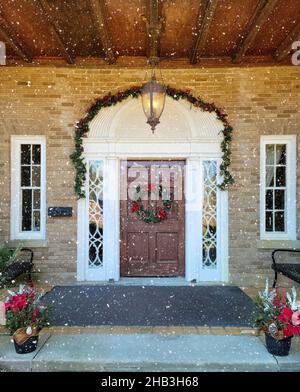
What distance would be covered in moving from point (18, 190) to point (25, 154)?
0.69 m

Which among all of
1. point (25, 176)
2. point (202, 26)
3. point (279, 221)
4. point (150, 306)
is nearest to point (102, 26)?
point (202, 26)

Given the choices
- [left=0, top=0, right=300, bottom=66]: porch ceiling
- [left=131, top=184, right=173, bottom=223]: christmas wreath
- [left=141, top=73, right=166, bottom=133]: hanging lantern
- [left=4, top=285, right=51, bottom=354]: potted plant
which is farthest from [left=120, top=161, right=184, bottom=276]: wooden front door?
[left=4, top=285, right=51, bottom=354]: potted plant

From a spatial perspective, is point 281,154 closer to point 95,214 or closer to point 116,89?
point 116,89

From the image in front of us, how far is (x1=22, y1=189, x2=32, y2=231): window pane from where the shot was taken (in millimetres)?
7508

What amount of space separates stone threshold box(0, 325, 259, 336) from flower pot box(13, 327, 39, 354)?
682mm

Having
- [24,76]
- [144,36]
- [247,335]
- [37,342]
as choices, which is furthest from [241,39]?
[37,342]

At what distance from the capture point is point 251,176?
7340 millimetres

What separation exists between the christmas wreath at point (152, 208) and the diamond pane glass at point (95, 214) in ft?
2.23

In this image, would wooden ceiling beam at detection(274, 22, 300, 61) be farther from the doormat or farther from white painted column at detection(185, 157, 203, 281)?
the doormat

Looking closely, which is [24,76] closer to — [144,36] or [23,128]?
[23,128]

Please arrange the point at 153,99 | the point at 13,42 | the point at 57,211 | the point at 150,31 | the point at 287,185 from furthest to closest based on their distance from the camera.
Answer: the point at 287,185, the point at 57,211, the point at 13,42, the point at 153,99, the point at 150,31

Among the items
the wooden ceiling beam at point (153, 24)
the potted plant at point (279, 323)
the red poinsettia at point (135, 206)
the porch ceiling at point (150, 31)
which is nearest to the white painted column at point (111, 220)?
the red poinsettia at point (135, 206)

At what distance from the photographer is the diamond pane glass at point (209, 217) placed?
7.52m

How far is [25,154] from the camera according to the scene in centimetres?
750
